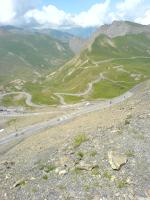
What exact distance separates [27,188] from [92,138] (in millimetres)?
15357

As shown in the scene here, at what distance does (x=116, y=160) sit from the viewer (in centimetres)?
4594

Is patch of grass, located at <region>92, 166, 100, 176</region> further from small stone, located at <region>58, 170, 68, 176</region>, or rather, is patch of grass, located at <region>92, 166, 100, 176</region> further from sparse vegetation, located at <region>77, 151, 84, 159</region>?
sparse vegetation, located at <region>77, 151, 84, 159</region>

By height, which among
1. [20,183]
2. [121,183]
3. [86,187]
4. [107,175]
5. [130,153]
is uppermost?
[130,153]

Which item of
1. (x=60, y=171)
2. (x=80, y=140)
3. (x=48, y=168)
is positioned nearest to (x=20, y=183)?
(x=48, y=168)

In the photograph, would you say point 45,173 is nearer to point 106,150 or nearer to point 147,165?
point 106,150

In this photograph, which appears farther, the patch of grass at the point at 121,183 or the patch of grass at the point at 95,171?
the patch of grass at the point at 95,171

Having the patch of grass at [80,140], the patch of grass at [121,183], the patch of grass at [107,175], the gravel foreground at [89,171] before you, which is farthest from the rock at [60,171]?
the patch of grass at [80,140]

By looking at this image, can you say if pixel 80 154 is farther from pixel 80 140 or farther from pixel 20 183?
pixel 20 183

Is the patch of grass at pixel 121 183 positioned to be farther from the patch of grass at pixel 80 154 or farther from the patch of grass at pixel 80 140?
the patch of grass at pixel 80 140

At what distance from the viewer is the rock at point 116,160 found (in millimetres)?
44897

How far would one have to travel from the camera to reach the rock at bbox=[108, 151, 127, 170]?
44.9 metres

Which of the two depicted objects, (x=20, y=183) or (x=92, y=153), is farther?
(x=92, y=153)

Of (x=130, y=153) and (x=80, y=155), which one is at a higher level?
(x=130, y=153)

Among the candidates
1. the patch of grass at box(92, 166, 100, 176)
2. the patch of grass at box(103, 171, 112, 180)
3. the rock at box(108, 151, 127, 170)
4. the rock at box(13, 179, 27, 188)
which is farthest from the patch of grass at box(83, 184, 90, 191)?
the rock at box(13, 179, 27, 188)
